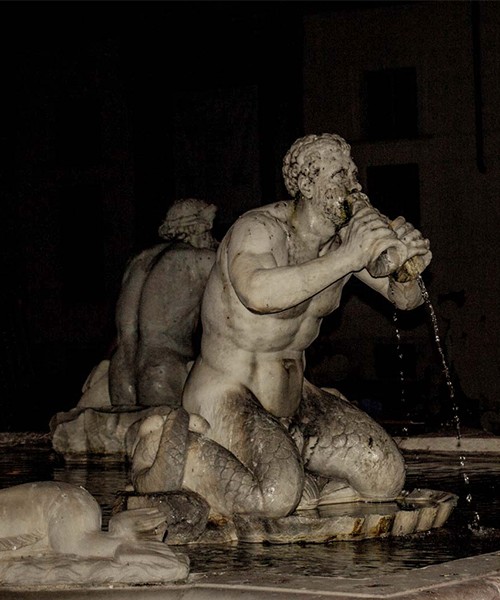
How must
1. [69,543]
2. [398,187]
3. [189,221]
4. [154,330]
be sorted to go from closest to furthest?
[69,543] < [189,221] < [154,330] < [398,187]

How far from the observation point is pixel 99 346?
24.1 metres

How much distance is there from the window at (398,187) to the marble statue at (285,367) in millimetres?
15631

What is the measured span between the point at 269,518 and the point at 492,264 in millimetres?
15957

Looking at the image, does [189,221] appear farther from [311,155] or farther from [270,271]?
[270,271]

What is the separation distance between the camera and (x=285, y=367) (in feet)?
18.9

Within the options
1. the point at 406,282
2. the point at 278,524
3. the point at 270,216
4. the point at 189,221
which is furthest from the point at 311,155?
the point at 189,221

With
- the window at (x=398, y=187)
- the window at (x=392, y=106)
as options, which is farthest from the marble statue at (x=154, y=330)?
the window at (x=392, y=106)

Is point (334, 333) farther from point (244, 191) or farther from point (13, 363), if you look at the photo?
point (13, 363)

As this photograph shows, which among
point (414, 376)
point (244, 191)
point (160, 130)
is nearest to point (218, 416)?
point (414, 376)

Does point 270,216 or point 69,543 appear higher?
point 270,216

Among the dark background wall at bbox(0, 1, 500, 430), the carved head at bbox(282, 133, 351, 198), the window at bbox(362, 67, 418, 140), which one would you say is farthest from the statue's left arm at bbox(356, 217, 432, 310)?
the window at bbox(362, 67, 418, 140)

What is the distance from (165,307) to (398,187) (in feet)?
40.4

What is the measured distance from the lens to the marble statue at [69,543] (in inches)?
168

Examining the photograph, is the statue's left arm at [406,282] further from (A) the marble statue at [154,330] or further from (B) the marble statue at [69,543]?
(A) the marble statue at [154,330]
